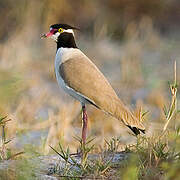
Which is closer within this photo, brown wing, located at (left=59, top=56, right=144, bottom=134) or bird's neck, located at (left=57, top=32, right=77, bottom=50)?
brown wing, located at (left=59, top=56, right=144, bottom=134)

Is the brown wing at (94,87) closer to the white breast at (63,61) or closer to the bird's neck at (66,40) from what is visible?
the white breast at (63,61)

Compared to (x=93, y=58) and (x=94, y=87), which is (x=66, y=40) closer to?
(x=94, y=87)

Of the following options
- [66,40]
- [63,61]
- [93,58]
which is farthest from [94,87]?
[93,58]

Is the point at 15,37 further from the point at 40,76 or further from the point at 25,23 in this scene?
the point at 40,76

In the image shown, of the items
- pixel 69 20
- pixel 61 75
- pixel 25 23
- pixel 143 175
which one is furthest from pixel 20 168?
pixel 69 20

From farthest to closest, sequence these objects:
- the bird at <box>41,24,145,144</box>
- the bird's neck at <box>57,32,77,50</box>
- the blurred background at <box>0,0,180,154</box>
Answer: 1. the blurred background at <box>0,0,180,154</box>
2. the bird's neck at <box>57,32,77,50</box>
3. the bird at <box>41,24,145,144</box>

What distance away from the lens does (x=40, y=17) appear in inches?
420

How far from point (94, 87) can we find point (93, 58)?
228 inches

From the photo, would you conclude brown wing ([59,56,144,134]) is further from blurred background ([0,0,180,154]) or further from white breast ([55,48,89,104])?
blurred background ([0,0,180,154])

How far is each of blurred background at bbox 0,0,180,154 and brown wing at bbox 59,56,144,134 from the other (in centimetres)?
105

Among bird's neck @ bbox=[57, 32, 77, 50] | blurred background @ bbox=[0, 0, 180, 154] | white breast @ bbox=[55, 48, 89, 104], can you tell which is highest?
bird's neck @ bbox=[57, 32, 77, 50]

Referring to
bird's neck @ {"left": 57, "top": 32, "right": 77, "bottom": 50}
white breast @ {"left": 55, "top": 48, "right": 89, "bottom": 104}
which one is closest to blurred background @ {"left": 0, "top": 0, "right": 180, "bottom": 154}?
white breast @ {"left": 55, "top": 48, "right": 89, "bottom": 104}

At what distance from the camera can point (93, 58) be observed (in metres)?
9.74

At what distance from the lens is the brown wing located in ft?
12.9
